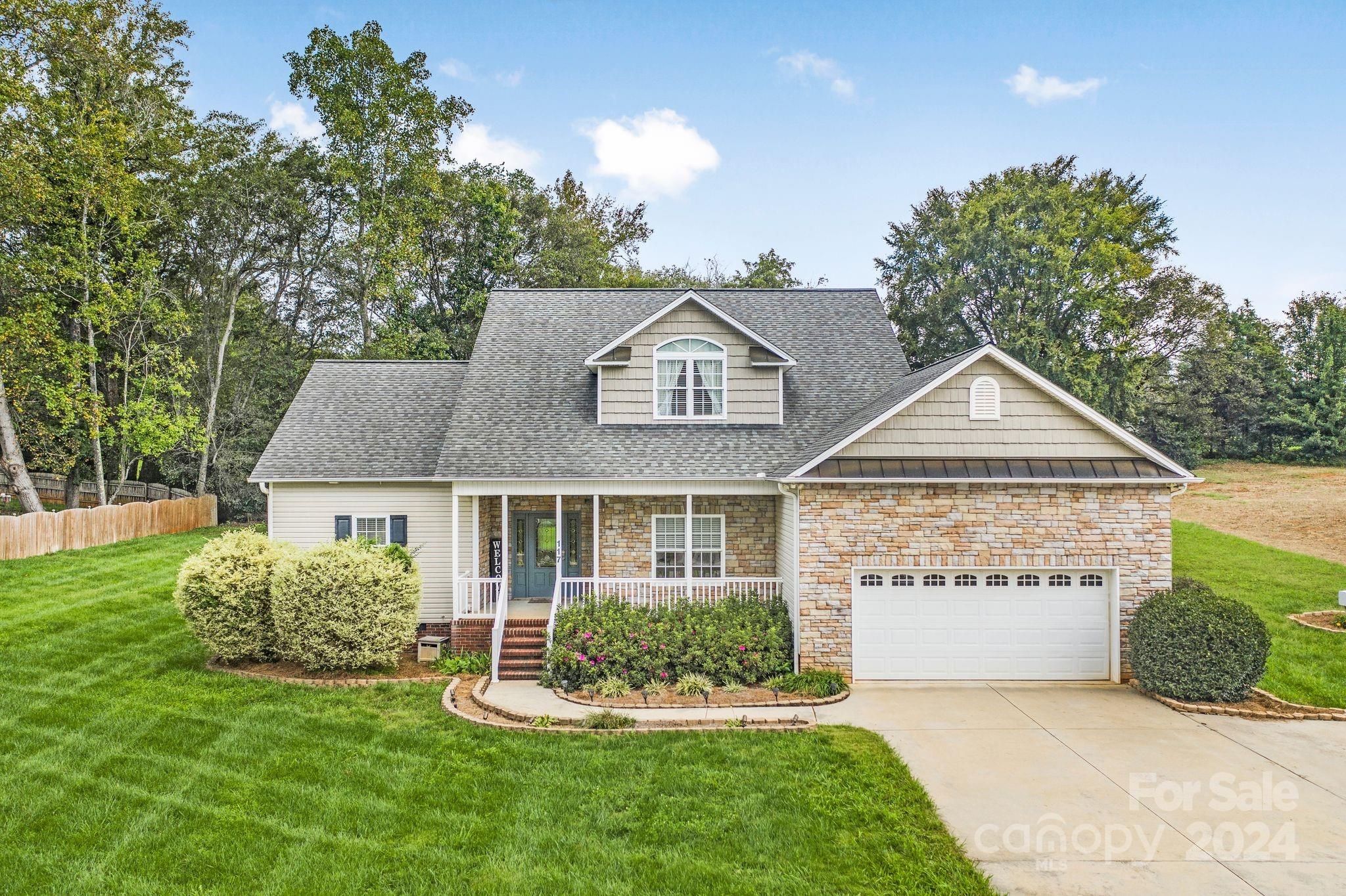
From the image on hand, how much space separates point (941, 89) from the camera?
18.0 metres

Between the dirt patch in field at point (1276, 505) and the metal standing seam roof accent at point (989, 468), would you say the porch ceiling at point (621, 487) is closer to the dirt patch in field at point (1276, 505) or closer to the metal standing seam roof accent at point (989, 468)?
the metal standing seam roof accent at point (989, 468)

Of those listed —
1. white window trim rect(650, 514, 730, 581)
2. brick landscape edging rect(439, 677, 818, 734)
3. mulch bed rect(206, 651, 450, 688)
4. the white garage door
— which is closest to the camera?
brick landscape edging rect(439, 677, 818, 734)

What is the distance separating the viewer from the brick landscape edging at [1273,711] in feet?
31.3

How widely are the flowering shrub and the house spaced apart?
A: 0.52 metres

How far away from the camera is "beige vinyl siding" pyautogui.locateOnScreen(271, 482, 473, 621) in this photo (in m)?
14.1

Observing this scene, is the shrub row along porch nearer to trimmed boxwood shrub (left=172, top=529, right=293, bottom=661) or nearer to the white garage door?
the white garage door

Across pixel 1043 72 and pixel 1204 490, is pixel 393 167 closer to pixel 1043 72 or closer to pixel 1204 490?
pixel 1043 72

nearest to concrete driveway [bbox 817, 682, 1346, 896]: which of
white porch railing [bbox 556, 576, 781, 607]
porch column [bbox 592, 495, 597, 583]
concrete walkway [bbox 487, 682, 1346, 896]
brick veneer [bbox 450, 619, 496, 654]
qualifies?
concrete walkway [bbox 487, 682, 1346, 896]

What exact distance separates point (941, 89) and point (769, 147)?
5.46 m

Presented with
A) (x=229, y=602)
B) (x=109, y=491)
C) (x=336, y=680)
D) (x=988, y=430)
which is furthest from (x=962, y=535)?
(x=109, y=491)

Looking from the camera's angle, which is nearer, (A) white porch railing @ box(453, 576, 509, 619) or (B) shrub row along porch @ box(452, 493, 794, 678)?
(B) shrub row along porch @ box(452, 493, 794, 678)

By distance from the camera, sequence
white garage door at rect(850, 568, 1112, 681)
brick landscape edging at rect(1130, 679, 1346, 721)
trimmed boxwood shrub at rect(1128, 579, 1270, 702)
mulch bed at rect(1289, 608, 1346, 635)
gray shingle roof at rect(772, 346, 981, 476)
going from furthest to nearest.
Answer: mulch bed at rect(1289, 608, 1346, 635), gray shingle roof at rect(772, 346, 981, 476), white garage door at rect(850, 568, 1112, 681), trimmed boxwood shrub at rect(1128, 579, 1270, 702), brick landscape edging at rect(1130, 679, 1346, 721)

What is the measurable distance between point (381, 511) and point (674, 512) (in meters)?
6.08

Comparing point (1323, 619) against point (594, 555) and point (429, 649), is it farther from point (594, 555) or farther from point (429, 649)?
point (429, 649)
